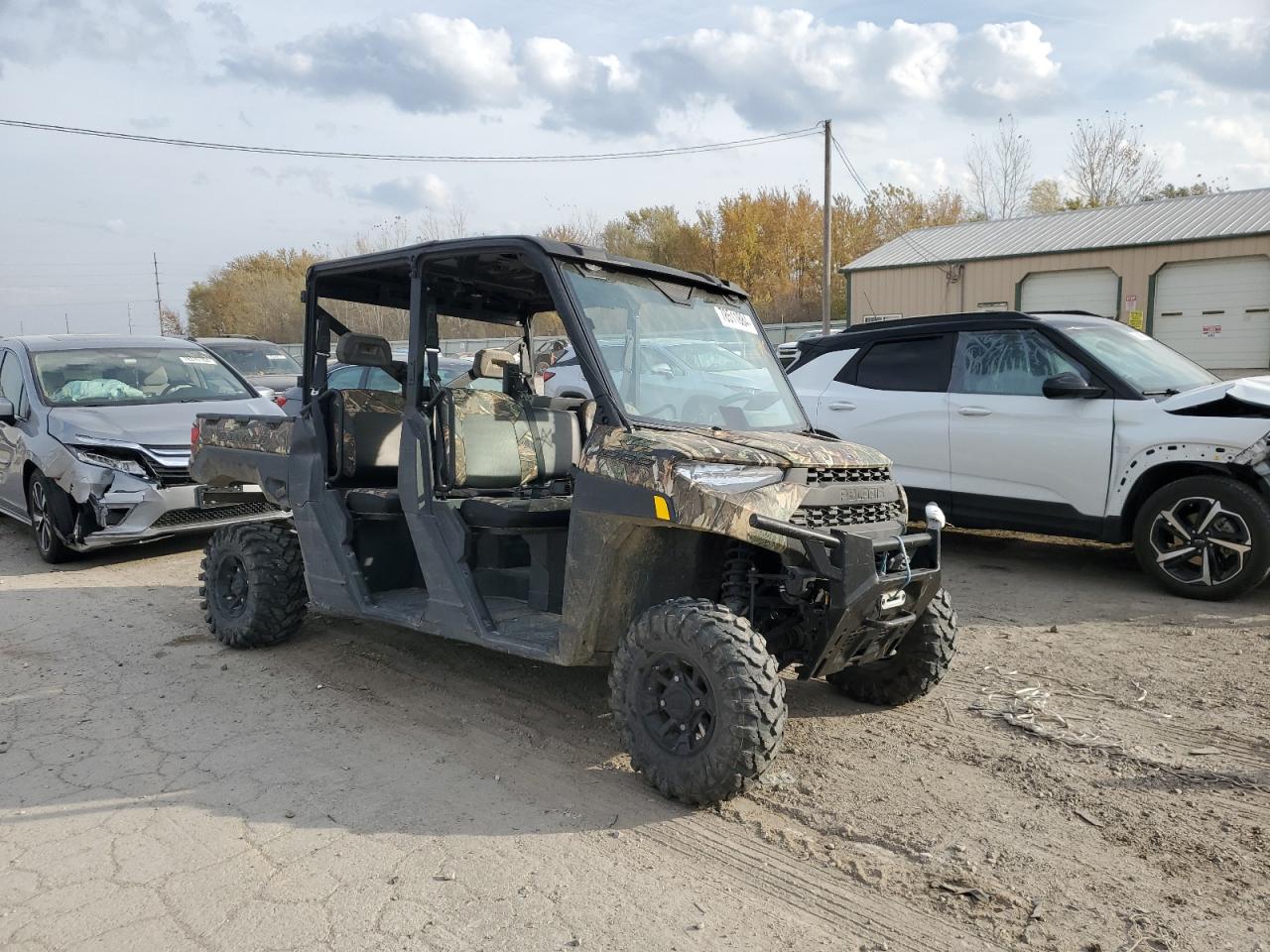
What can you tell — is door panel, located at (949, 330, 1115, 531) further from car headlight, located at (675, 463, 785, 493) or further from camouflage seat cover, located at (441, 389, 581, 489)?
car headlight, located at (675, 463, 785, 493)

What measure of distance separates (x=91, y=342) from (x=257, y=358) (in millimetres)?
6188

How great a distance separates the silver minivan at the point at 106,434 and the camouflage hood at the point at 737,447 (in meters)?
3.63

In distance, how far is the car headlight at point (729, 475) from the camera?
11.3 ft

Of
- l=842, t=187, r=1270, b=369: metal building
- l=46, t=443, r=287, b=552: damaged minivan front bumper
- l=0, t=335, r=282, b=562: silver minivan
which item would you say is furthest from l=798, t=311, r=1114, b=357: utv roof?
l=842, t=187, r=1270, b=369: metal building

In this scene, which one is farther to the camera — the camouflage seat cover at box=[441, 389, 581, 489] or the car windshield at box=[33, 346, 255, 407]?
the car windshield at box=[33, 346, 255, 407]

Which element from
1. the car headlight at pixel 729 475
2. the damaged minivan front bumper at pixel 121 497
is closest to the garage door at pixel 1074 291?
the damaged minivan front bumper at pixel 121 497

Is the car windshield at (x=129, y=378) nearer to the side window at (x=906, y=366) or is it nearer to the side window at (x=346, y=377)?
the side window at (x=346, y=377)

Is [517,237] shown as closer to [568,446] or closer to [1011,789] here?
[568,446]

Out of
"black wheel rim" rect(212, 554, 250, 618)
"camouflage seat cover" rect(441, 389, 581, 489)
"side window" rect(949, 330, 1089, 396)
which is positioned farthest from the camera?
"side window" rect(949, 330, 1089, 396)

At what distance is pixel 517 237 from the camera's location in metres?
4.11

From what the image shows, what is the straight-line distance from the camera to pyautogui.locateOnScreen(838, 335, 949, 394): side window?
299 inches

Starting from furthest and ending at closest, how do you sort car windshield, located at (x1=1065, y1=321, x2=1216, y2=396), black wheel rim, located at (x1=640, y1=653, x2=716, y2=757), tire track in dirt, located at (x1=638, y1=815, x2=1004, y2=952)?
car windshield, located at (x1=1065, y1=321, x2=1216, y2=396), black wheel rim, located at (x1=640, y1=653, x2=716, y2=757), tire track in dirt, located at (x1=638, y1=815, x2=1004, y2=952)

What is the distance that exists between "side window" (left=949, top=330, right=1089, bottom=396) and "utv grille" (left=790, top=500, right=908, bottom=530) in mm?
3436

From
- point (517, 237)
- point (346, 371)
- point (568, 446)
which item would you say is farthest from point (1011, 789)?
point (346, 371)
